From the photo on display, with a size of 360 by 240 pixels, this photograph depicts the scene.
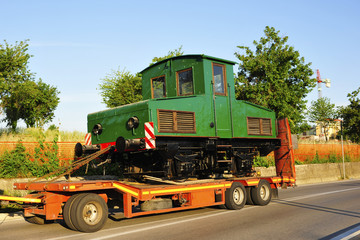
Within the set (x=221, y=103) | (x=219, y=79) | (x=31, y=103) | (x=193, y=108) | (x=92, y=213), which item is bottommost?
(x=92, y=213)

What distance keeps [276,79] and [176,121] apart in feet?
63.8

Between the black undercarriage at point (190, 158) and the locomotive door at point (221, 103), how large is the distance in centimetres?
33

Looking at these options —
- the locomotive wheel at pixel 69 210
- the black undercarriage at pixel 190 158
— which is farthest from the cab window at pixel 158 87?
the locomotive wheel at pixel 69 210

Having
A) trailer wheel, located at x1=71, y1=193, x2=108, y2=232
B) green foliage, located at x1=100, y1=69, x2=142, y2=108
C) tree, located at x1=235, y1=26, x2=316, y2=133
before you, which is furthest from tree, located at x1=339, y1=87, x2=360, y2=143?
trailer wheel, located at x1=71, y1=193, x2=108, y2=232

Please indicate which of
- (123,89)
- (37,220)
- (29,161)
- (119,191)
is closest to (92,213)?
(119,191)

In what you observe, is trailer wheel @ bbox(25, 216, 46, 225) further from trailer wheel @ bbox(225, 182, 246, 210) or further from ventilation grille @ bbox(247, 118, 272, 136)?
ventilation grille @ bbox(247, 118, 272, 136)

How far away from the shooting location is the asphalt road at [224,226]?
7074mm

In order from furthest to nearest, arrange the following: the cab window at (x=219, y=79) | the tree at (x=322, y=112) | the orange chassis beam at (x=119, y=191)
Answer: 1. the tree at (x=322, y=112)
2. the cab window at (x=219, y=79)
3. the orange chassis beam at (x=119, y=191)

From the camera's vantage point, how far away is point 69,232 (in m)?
7.52

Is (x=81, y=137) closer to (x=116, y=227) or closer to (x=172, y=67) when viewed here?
(x=172, y=67)

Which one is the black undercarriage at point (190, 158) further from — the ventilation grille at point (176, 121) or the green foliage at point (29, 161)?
the green foliage at point (29, 161)

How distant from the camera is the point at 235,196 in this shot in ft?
36.1

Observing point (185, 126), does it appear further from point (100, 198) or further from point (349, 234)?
point (349, 234)

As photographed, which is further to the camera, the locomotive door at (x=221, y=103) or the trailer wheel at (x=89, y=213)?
the locomotive door at (x=221, y=103)
